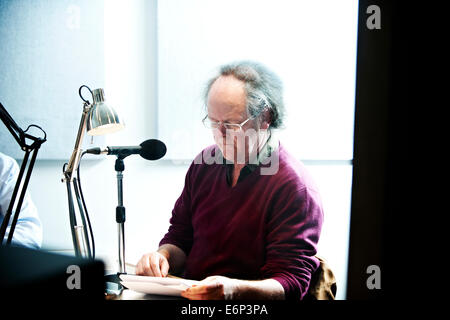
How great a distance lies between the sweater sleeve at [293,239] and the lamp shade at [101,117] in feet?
1.74

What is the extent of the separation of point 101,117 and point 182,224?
1.47 feet

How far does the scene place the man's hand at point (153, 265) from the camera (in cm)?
122

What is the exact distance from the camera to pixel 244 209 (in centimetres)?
122

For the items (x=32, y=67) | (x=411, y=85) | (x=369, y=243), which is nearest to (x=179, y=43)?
(x=32, y=67)

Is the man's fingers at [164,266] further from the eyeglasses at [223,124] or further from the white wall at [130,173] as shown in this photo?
the eyeglasses at [223,124]

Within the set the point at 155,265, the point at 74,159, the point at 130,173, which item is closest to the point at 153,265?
the point at 155,265

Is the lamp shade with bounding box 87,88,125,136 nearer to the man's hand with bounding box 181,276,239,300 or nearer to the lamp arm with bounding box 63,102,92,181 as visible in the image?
the lamp arm with bounding box 63,102,92,181

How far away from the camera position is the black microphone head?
122 centimetres

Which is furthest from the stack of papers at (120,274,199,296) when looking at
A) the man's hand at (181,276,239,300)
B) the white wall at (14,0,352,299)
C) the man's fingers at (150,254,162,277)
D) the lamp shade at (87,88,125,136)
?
the lamp shade at (87,88,125,136)

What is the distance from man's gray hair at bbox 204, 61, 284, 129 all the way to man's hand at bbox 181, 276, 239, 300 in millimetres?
501

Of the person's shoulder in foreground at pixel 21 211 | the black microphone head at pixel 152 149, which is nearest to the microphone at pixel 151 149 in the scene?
the black microphone head at pixel 152 149

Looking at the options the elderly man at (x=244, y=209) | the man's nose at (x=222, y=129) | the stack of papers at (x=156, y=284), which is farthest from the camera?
the man's nose at (x=222, y=129)
